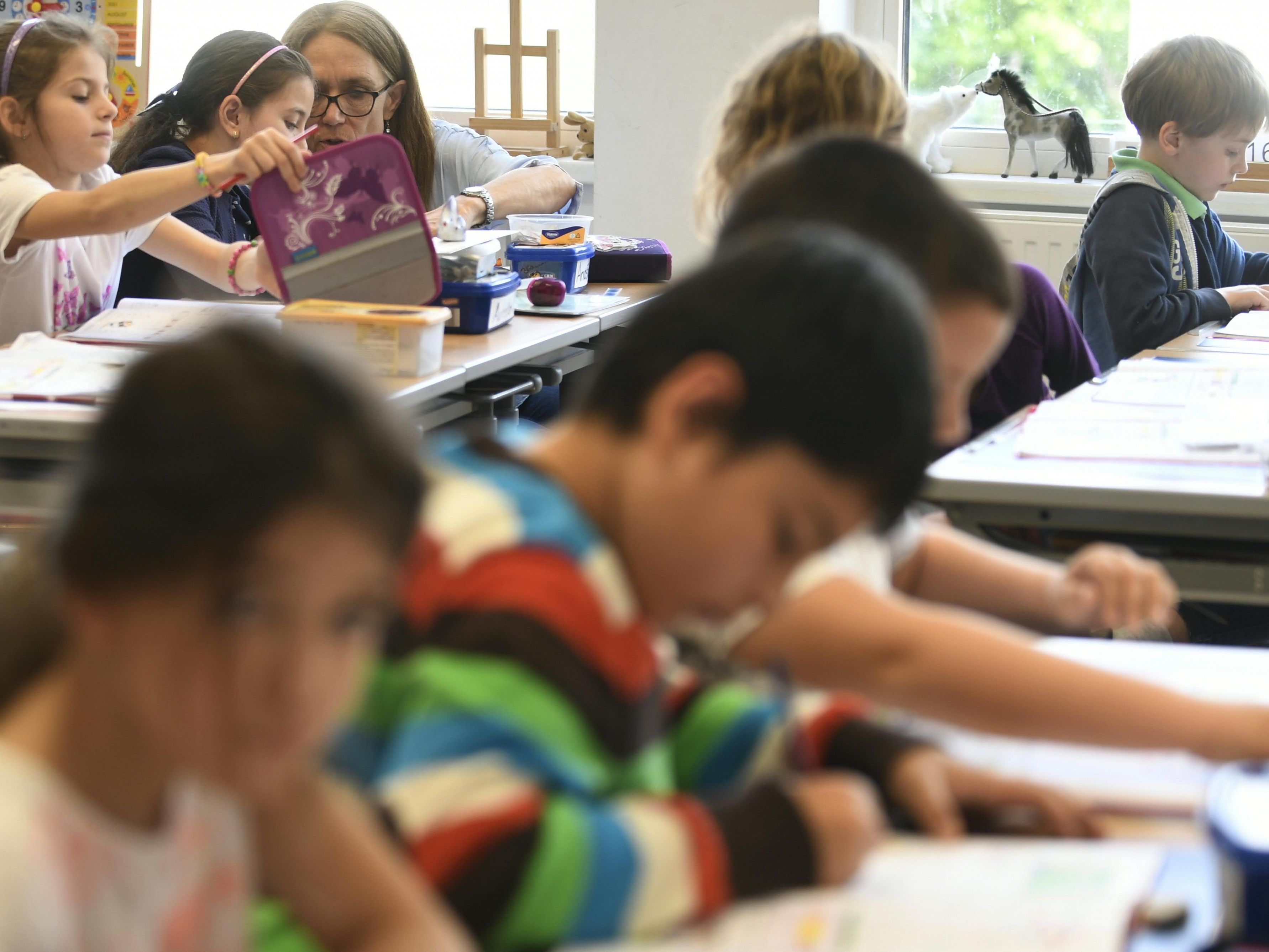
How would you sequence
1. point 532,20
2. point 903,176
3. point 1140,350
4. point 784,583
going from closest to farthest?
1. point 784,583
2. point 903,176
3. point 1140,350
4. point 532,20

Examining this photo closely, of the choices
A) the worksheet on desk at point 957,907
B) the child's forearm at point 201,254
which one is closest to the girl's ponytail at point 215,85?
the child's forearm at point 201,254

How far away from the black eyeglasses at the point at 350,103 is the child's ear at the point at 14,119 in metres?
0.87

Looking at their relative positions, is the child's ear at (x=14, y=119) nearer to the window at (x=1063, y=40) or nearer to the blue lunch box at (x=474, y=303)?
the blue lunch box at (x=474, y=303)

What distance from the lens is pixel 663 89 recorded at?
13.0 feet

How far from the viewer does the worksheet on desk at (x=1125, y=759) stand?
869 mm

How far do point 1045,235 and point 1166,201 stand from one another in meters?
1.24

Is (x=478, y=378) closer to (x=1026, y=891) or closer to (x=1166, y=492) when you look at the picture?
(x=1166, y=492)

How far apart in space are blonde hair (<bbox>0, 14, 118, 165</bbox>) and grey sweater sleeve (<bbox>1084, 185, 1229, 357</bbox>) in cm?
189

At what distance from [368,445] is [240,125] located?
2.43 metres

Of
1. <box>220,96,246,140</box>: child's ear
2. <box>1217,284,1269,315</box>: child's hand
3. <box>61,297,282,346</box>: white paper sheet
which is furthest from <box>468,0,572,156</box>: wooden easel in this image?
<box>1217,284,1269,315</box>: child's hand

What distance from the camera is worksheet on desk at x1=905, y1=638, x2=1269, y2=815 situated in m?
0.87

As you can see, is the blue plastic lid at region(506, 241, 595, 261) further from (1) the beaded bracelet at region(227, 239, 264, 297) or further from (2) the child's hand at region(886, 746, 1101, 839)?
(2) the child's hand at region(886, 746, 1101, 839)

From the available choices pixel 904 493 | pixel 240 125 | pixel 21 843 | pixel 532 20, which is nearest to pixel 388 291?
pixel 240 125

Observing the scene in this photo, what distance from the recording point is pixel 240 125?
2.73 m
